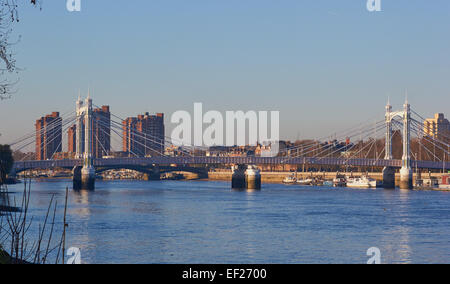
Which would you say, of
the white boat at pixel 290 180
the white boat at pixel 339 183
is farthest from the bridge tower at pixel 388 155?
the white boat at pixel 290 180

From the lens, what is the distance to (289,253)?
87.2ft

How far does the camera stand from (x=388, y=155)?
93188mm

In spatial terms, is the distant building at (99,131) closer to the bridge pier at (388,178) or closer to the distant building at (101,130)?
the distant building at (101,130)

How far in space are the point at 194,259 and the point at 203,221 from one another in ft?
48.8

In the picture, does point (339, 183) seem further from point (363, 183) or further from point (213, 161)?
point (213, 161)

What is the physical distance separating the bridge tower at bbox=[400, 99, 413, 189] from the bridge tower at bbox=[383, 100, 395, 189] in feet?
8.09

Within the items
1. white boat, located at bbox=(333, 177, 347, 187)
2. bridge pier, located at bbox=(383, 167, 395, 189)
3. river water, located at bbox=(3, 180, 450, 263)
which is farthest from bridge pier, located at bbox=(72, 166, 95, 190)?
white boat, located at bbox=(333, 177, 347, 187)

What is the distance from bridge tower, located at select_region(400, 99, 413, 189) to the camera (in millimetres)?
85875

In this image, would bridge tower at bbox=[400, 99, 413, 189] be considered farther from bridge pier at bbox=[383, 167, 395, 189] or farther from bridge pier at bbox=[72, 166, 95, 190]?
bridge pier at bbox=[72, 166, 95, 190]

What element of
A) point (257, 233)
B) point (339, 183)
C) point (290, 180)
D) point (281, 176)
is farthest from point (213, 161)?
point (281, 176)

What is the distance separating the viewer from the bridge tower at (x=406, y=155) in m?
85.9

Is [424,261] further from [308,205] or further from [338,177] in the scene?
[338,177]
